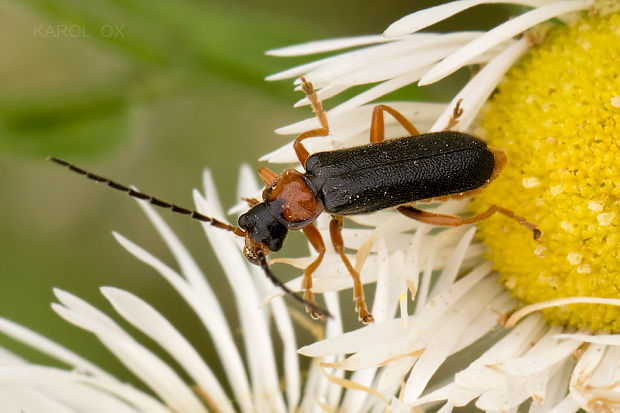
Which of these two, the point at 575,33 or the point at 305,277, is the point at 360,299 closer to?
the point at 305,277

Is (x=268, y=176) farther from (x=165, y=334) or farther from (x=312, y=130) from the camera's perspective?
(x=165, y=334)

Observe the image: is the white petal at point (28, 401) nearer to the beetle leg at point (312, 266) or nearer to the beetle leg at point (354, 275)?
the beetle leg at point (312, 266)

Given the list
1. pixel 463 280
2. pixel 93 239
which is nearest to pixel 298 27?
pixel 463 280

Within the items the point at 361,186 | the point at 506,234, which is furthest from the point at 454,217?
the point at 361,186

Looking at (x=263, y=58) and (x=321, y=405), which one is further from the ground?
(x=263, y=58)

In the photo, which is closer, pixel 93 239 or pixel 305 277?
pixel 305 277

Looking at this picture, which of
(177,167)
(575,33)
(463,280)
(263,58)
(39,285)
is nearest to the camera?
(575,33)
